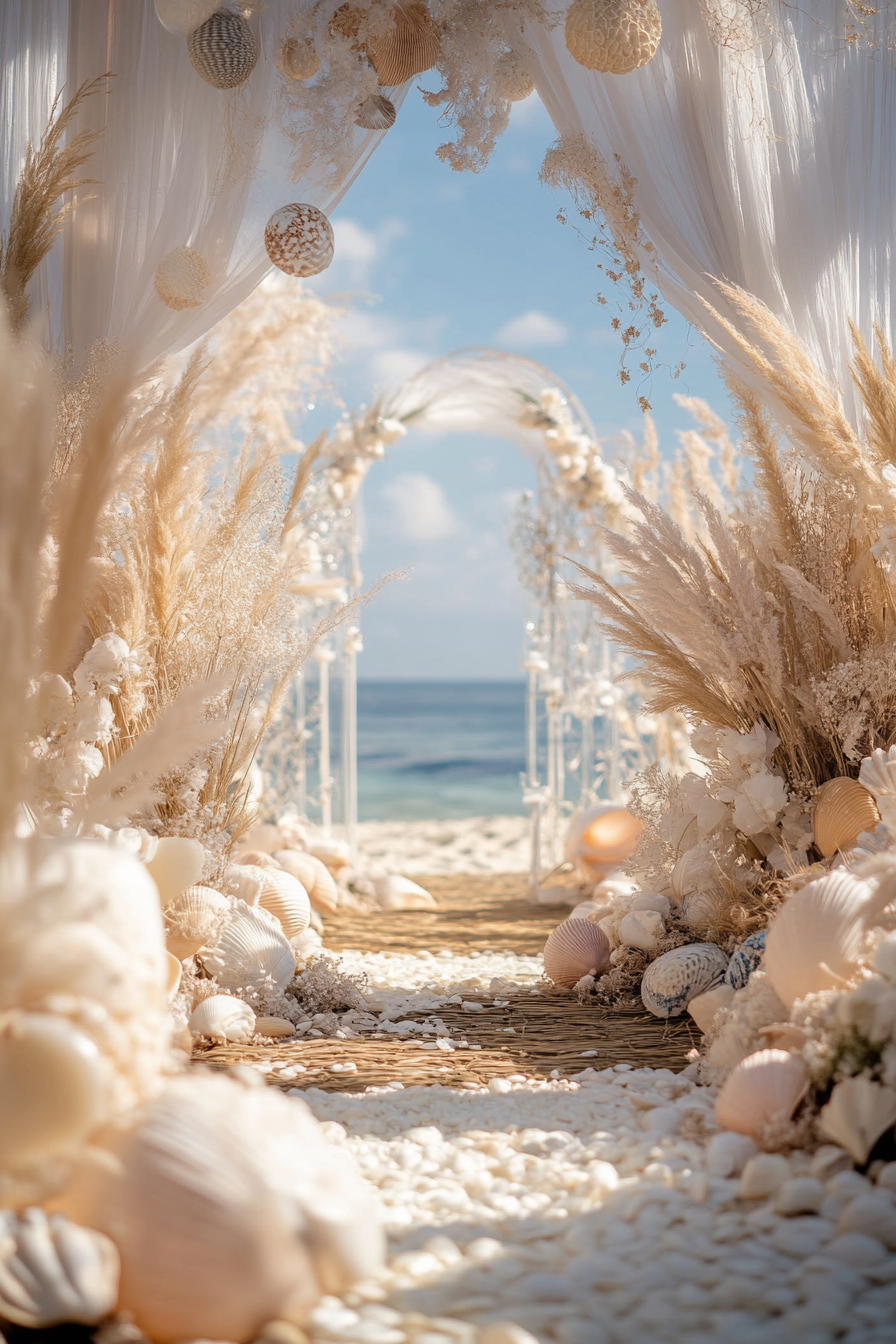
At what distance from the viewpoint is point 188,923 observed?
2180 mm

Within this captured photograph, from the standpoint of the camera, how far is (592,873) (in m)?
4.70

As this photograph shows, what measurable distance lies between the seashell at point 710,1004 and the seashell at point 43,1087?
1.38 meters

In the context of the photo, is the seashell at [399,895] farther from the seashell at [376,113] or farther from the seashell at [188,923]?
the seashell at [376,113]

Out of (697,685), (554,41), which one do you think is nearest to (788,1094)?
(697,685)

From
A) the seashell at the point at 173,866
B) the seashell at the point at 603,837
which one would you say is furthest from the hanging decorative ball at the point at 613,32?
the seashell at the point at 603,837

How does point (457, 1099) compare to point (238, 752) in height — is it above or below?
below

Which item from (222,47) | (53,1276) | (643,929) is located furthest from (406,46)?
(53,1276)

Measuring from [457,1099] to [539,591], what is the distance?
4.00 metres

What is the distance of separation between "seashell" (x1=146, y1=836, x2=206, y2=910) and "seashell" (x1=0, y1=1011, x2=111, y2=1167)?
3.15ft

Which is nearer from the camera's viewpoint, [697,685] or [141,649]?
[141,649]

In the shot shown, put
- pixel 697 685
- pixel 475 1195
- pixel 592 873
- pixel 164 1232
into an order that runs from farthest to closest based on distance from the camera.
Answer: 1. pixel 592 873
2. pixel 697 685
3. pixel 475 1195
4. pixel 164 1232

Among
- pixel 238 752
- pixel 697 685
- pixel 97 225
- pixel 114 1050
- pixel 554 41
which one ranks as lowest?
pixel 114 1050

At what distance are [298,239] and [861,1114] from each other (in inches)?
90.6

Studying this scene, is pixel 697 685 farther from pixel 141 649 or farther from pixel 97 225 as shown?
pixel 97 225
